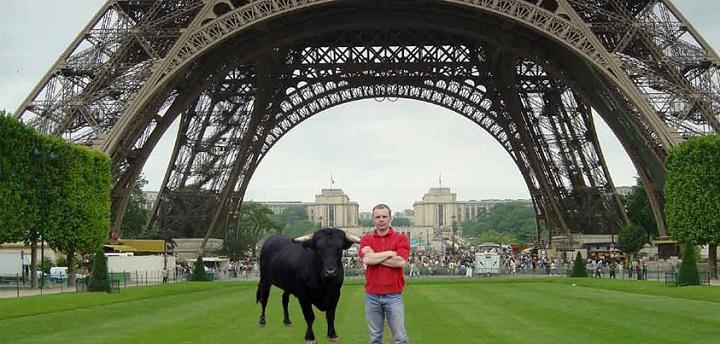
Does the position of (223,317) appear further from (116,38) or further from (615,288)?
(116,38)

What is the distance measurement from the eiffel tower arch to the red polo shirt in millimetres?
32981

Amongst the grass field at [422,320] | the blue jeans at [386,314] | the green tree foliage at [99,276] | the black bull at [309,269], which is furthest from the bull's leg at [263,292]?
the green tree foliage at [99,276]

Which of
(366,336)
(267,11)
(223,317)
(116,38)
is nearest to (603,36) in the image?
(267,11)

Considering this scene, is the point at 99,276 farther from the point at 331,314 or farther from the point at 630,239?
the point at 630,239

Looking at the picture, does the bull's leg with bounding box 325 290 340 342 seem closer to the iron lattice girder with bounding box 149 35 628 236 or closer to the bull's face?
the bull's face

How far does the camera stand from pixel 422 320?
22.2 metres

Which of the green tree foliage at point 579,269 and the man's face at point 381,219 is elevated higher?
the man's face at point 381,219

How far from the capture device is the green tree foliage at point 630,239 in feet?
231

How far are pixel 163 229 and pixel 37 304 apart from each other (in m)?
40.3

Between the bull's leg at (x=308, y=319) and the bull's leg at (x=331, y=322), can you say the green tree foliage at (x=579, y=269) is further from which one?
the bull's leg at (x=308, y=319)

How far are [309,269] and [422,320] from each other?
759 centimetres

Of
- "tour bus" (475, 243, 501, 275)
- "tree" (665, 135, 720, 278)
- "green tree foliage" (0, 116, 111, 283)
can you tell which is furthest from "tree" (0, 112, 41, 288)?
"tour bus" (475, 243, 501, 275)

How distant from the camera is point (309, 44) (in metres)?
67.2

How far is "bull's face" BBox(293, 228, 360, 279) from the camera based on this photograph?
13.1 metres
